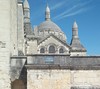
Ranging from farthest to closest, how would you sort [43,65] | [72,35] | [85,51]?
1. [72,35]
2. [85,51]
3. [43,65]

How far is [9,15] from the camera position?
2030 cm

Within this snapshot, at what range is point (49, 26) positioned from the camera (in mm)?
61281

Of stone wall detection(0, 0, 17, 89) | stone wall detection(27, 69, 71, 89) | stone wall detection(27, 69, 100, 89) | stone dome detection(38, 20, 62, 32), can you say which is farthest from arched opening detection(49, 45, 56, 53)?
stone wall detection(27, 69, 71, 89)

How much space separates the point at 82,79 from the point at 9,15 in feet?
20.8

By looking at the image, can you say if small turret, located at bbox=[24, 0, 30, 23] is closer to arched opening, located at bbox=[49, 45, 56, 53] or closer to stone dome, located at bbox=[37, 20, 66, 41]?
arched opening, located at bbox=[49, 45, 56, 53]

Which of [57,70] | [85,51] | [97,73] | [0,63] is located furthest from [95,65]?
[85,51]

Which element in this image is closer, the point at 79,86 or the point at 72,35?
the point at 79,86

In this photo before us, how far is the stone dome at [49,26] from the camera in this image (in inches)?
2373

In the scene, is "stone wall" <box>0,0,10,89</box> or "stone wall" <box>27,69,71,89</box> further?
"stone wall" <box>0,0,10,89</box>

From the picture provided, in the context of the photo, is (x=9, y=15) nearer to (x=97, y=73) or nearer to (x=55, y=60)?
(x=55, y=60)

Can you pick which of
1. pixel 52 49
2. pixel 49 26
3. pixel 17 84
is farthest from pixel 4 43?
pixel 49 26

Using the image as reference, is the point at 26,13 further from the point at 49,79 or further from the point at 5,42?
the point at 49,79

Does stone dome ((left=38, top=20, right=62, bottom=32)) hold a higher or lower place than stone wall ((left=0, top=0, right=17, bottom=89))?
higher

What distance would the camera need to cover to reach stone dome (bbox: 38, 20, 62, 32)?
6028 centimetres
